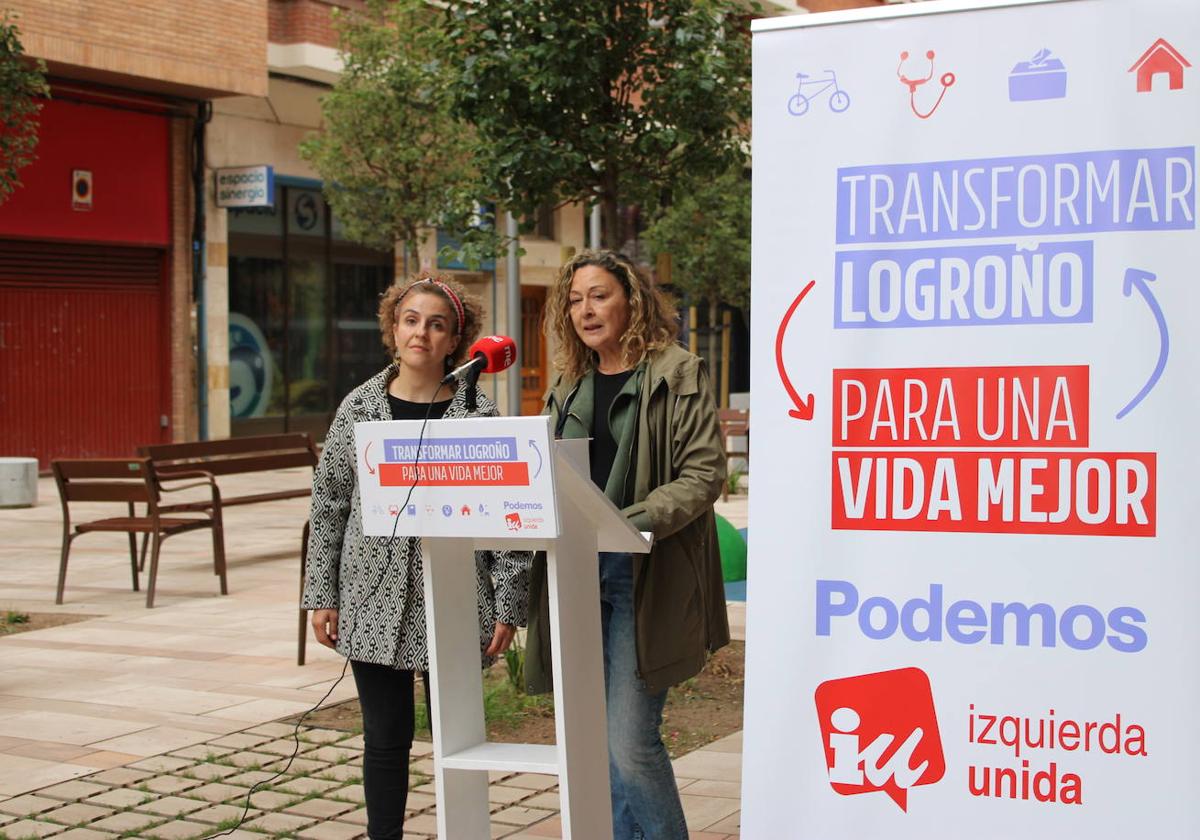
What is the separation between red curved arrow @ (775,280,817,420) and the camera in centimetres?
357

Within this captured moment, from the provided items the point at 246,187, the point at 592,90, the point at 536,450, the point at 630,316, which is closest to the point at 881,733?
the point at 536,450

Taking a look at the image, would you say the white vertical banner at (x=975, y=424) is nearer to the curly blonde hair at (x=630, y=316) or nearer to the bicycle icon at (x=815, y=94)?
the bicycle icon at (x=815, y=94)

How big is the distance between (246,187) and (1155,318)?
20.2 meters

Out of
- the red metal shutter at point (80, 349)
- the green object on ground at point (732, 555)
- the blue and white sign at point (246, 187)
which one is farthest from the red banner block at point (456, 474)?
the blue and white sign at point (246, 187)

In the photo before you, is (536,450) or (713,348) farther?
(713,348)

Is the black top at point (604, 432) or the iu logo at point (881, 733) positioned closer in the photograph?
the iu logo at point (881, 733)

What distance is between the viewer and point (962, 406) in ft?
11.2

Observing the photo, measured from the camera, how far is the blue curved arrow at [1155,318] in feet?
10.7

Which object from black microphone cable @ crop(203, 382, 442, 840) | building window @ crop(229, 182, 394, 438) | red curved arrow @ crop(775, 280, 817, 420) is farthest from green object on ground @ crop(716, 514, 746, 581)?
building window @ crop(229, 182, 394, 438)

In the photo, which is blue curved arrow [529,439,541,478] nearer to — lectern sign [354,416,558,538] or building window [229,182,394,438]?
lectern sign [354,416,558,538]

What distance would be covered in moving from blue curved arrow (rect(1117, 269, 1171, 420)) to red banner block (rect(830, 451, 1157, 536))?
4.7 inches

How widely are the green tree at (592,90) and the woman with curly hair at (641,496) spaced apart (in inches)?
143

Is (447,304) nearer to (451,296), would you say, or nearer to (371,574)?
(451,296)

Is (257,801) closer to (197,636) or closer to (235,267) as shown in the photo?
(197,636)
